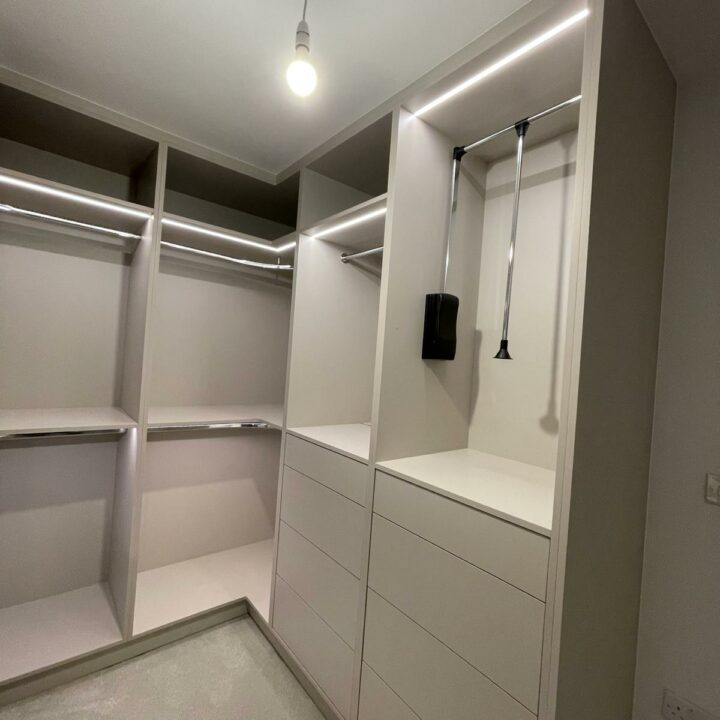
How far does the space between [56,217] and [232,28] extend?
1.31 meters

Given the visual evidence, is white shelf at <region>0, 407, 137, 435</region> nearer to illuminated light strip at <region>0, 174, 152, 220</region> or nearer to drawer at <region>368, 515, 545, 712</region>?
illuminated light strip at <region>0, 174, 152, 220</region>

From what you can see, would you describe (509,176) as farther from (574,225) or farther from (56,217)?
(56,217)

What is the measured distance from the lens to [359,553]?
1506mm

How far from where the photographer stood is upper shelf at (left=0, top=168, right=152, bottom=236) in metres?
1.63

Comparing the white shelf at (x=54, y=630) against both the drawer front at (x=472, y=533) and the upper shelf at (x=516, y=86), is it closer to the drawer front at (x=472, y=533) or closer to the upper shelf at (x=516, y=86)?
the drawer front at (x=472, y=533)

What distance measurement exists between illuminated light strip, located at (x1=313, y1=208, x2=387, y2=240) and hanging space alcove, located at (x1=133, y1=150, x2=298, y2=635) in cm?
28

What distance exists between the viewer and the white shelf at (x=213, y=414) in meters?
2.06

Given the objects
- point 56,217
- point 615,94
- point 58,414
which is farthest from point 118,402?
point 615,94

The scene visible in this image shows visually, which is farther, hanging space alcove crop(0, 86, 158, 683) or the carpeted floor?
hanging space alcove crop(0, 86, 158, 683)

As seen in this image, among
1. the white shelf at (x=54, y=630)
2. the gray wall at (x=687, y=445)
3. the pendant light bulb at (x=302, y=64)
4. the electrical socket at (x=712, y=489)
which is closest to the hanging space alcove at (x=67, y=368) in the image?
the white shelf at (x=54, y=630)

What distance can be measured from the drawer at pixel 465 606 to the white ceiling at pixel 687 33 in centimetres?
161

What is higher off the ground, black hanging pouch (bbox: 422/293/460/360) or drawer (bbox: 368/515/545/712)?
black hanging pouch (bbox: 422/293/460/360)

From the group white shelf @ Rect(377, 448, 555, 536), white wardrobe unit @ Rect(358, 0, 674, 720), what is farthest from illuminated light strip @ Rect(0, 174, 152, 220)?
white shelf @ Rect(377, 448, 555, 536)

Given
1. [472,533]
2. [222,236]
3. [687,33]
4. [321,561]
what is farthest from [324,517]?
[687,33]
